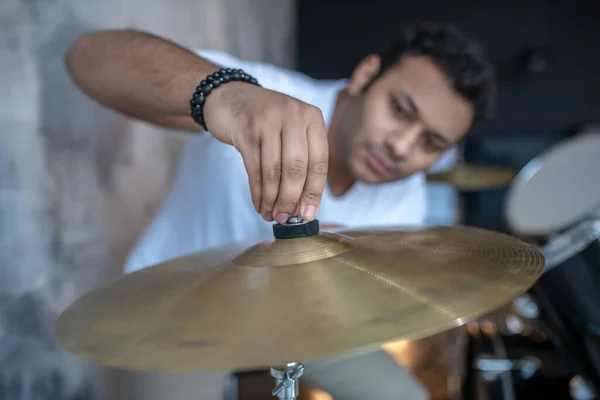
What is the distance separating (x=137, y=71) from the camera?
0.69m

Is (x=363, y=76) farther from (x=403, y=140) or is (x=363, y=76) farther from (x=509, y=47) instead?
(x=509, y=47)

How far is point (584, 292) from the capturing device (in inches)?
31.8

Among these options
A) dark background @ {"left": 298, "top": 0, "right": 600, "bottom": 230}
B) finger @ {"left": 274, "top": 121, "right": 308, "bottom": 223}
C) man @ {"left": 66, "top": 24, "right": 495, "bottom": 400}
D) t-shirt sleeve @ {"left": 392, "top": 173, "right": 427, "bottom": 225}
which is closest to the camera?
finger @ {"left": 274, "top": 121, "right": 308, "bottom": 223}

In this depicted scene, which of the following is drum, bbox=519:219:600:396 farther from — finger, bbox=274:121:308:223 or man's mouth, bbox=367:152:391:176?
finger, bbox=274:121:308:223

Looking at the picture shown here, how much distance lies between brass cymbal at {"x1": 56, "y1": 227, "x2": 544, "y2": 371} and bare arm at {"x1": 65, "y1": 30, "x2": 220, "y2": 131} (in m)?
0.22

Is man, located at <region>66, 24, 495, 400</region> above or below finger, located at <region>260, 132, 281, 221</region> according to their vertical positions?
above

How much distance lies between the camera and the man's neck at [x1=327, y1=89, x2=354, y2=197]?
1124 mm

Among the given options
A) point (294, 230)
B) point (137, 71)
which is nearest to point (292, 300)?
point (294, 230)

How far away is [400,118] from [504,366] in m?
0.85

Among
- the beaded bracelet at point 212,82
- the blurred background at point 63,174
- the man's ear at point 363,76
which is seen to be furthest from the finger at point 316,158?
the man's ear at point 363,76

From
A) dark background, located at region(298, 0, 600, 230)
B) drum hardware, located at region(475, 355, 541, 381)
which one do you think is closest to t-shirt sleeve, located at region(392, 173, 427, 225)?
drum hardware, located at region(475, 355, 541, 381)

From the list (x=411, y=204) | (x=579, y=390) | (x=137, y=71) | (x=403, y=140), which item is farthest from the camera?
(x=411, y=204)

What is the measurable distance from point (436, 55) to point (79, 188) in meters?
0.84

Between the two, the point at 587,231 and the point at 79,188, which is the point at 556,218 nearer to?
the point at 587,231
